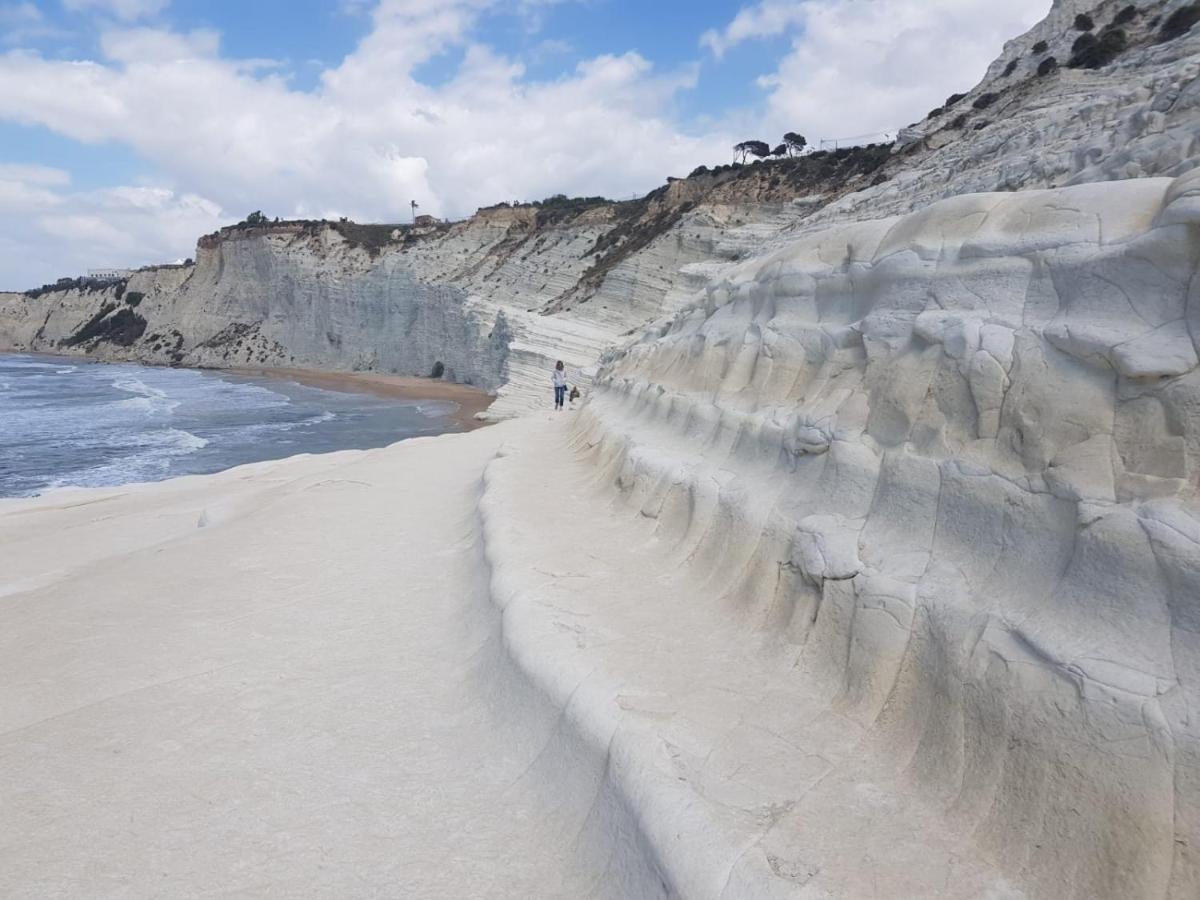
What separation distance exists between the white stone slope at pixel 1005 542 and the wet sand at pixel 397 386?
22.1 m

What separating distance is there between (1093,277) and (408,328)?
153ft

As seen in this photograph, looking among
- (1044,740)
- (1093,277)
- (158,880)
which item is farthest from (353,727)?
(1093,277)

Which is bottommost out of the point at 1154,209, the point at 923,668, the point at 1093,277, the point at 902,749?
the point at 902,749

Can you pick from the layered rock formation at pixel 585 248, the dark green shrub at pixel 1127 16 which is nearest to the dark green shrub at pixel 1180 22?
the layered rock formation at pixel 585 248

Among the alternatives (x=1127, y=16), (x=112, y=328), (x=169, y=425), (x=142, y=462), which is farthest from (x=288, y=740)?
(x=112, y=328)

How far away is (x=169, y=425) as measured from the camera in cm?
2664

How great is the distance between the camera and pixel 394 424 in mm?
26938

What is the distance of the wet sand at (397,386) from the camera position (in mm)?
31017

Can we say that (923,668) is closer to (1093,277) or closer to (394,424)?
(1093,277)

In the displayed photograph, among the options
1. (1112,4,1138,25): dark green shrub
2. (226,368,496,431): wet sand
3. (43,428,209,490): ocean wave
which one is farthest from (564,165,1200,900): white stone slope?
(1112,4,1138,25): dark green shrub

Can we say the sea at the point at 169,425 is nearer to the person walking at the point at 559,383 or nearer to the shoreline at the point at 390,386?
the shoreline at the point at 390,386

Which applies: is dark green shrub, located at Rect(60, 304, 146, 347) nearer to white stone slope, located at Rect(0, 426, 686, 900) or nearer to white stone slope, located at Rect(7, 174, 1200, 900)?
white stone slope, located at Rect(0, 426, 686, 900)

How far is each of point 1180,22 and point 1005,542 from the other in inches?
862

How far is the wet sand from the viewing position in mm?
31017
